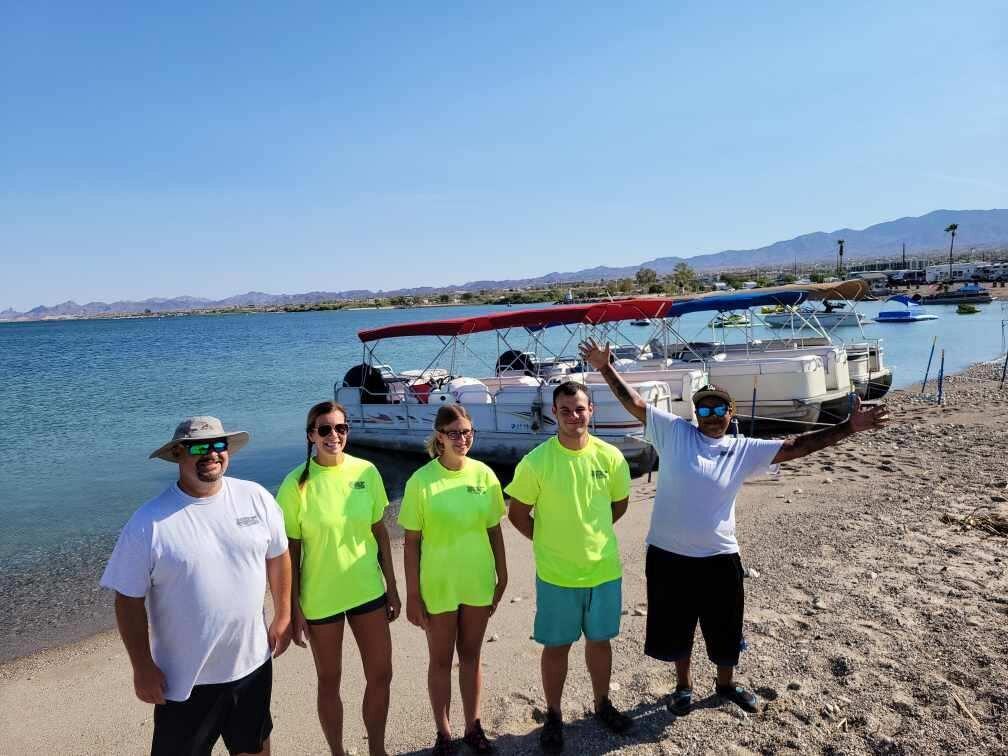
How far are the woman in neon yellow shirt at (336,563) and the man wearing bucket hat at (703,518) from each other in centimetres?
155

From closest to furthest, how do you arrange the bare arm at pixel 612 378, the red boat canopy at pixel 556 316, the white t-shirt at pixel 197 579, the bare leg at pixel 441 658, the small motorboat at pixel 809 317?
the white t-shirt at pixel 197 579 → the bare leg at pixel 441 658 → the bare arm at pixel 612 378 → the red boat canopy at pixel 556 316 → the small motorboat at pixel 809 317

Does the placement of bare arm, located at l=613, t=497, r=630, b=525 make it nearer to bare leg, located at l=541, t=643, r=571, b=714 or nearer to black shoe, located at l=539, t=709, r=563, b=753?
bare leg, located at l=541, t=643, r=571, b=714

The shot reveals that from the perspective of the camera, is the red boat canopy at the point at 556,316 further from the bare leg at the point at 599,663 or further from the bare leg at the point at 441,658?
the bare leg at the point at 441,658

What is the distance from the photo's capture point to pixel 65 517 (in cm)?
1361

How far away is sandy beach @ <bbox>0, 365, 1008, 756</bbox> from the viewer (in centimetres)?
393

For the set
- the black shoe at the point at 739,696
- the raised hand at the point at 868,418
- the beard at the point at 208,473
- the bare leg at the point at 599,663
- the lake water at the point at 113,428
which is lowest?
the lake water at the point at 113,428

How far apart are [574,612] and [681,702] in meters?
1.02

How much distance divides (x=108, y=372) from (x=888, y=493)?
51.7 meters

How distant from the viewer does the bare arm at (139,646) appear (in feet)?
8.79

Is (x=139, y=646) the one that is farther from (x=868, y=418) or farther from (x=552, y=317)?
(x=552, y=317)

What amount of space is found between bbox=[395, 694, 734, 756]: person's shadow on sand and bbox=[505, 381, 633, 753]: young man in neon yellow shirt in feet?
0.48

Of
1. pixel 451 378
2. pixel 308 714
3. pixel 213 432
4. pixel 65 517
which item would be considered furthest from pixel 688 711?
pixel 65 517

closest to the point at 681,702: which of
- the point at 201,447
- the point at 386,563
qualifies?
the point at 386,563

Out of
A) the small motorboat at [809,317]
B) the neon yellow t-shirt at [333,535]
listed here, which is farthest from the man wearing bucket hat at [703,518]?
the small motorboat at [809,317]
